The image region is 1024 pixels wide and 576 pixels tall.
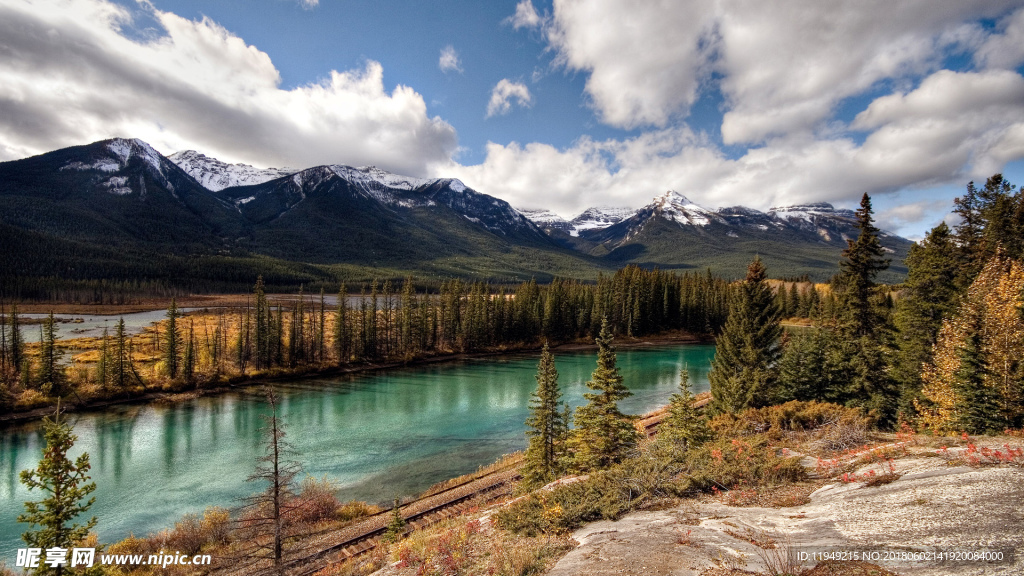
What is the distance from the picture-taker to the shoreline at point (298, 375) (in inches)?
1630

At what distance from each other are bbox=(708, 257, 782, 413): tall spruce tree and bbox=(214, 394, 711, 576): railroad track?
1476 cm

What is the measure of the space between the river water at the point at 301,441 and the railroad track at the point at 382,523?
3917mm

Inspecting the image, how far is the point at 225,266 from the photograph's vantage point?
194m

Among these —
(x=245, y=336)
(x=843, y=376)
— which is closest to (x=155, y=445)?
(x=245, y=336)

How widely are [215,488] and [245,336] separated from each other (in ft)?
138

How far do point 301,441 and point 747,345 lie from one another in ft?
121

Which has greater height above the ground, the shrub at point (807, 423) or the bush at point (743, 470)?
the bush at point (743, 470)

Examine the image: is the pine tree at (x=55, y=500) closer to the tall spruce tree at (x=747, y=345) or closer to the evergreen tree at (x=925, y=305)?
the tall spruce tree at (x=747, y=345)

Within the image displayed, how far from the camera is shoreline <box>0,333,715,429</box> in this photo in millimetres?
41412

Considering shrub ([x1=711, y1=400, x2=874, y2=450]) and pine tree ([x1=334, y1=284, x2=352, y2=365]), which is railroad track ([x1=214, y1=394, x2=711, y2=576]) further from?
pine tree ([x1=334, y1=284, x2=352, y2=365])

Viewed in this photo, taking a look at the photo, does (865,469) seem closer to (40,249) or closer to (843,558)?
(843,558)

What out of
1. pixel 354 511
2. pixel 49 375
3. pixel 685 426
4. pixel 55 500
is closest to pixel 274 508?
pixel 354 511

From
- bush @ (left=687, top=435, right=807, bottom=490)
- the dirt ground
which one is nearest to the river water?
bush @ (left=687, top=435, right=807, bottom=490)

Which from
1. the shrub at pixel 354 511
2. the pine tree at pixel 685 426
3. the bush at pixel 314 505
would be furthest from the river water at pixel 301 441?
the pine tree at pixel 685 426
